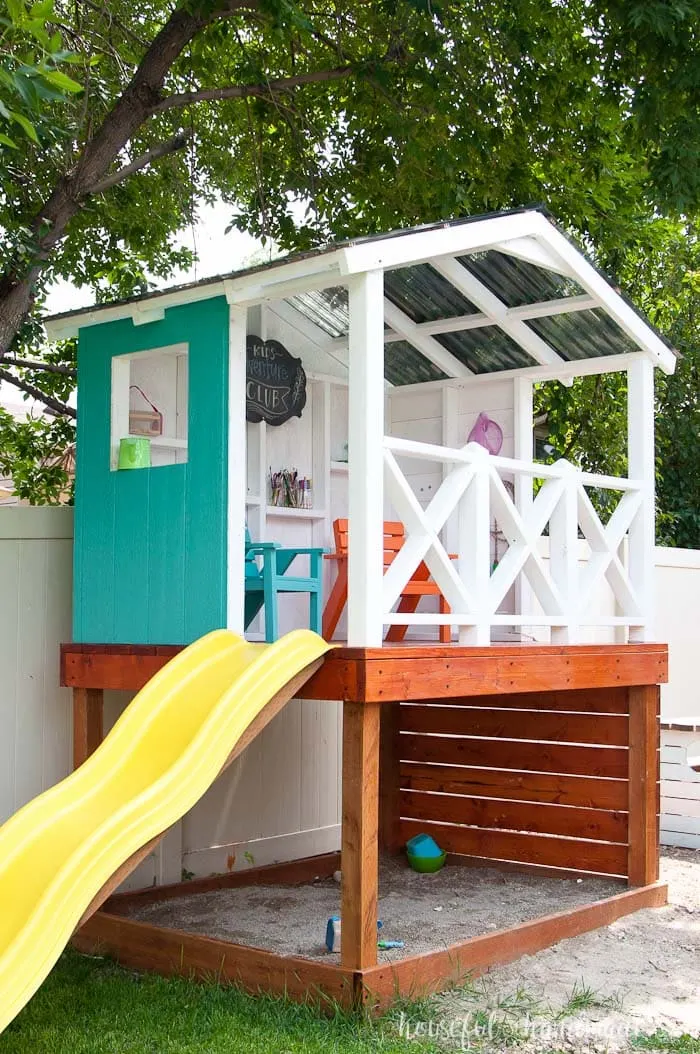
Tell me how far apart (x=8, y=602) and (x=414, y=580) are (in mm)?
2411

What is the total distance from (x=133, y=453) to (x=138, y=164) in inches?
94.8

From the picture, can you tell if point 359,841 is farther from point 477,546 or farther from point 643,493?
point 643,493

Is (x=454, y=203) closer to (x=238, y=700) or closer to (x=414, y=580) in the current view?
(x=414, y=580)

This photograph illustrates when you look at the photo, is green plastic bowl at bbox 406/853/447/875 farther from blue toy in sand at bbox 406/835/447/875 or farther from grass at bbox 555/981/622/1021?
grass at bbox 555/981/622/1021

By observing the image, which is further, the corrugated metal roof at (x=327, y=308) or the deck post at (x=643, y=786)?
the corrugated metal roof at (x=327, y=308)

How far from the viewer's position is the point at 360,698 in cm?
496

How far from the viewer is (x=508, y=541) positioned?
608cm

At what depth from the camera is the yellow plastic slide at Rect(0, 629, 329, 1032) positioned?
394cm

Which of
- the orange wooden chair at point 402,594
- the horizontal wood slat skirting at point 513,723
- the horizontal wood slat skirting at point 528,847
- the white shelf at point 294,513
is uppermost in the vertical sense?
the white shelf at point 294,513

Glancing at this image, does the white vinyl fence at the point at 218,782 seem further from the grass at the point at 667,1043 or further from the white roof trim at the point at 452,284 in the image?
the grass at the point at 667,1043

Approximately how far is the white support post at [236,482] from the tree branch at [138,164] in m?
1.94

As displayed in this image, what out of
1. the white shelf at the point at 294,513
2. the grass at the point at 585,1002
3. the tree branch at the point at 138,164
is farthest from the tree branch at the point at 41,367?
the grass at the point at 585,1002

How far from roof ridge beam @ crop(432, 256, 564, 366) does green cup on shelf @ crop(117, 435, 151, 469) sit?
80.5 inches

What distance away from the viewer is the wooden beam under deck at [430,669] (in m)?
5.05
